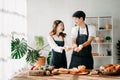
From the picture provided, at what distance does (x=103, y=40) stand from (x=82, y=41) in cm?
138

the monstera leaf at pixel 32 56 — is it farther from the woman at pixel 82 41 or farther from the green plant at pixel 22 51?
the woman at pixel 82 41

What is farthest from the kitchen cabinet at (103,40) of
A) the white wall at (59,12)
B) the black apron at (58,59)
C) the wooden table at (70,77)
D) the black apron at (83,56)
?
the wooden table at (70,77)

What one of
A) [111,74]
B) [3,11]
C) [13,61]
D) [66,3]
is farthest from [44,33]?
[111,74]

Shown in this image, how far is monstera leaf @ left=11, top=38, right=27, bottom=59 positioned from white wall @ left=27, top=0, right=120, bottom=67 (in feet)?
1.38

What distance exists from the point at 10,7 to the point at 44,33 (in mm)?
1204

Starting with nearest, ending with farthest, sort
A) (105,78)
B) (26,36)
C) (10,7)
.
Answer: (105,78) < (10,7) < (26,36)

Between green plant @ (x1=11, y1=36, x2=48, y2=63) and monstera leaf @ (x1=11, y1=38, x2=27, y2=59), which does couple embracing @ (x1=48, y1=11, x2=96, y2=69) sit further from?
monstera leaf @ (x1=11, y1=38, x2=27, y2=59)

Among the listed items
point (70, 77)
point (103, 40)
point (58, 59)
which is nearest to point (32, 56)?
point (58, 59)

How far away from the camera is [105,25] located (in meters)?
4.67

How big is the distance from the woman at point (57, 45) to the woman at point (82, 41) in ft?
0.48

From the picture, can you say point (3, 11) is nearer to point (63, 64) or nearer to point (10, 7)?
point (10, 7)

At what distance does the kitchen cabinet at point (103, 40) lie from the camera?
4.27 metres

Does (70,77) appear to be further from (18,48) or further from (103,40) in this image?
(103,40)

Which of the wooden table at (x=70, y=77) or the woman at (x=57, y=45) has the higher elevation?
the woman at (x=57, y=45)
